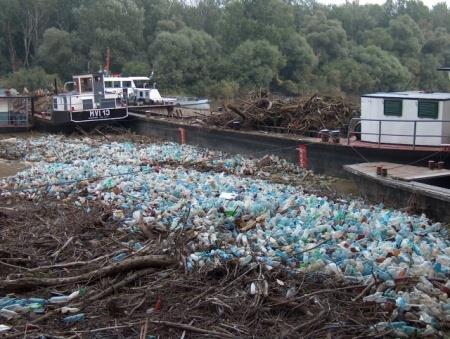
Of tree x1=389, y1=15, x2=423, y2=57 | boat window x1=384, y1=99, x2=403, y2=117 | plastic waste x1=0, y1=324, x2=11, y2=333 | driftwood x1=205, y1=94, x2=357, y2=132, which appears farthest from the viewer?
tree x1=389, y1=15, x2=423, y2=57

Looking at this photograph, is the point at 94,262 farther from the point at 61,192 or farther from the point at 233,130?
the point at 233,130

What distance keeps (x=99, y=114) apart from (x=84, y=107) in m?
1.29

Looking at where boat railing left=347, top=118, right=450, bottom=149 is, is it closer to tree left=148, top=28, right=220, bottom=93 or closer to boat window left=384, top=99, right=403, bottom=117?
boat window left=384, top=99, right=403, bottom=117

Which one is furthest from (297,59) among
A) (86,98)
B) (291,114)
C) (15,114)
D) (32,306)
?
(32,306)

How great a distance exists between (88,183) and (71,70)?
44.3 metres

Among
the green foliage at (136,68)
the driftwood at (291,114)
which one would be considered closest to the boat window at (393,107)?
the driftwood at (291,114)

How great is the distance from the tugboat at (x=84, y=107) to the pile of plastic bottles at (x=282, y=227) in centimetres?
1203

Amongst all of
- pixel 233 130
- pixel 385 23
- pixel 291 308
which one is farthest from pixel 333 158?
pixel 385 23

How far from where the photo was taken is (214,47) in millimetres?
55406

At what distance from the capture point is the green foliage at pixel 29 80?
4956 centimetres

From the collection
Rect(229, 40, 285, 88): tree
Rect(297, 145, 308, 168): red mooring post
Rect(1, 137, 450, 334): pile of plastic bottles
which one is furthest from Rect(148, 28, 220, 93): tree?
Rect(1, 137, 450, 334): pile of plastic bottles

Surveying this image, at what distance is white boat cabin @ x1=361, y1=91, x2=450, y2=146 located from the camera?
12.7 meters

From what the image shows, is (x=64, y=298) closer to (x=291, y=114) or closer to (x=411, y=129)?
(x=411, y=129)

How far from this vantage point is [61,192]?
1139 cm
